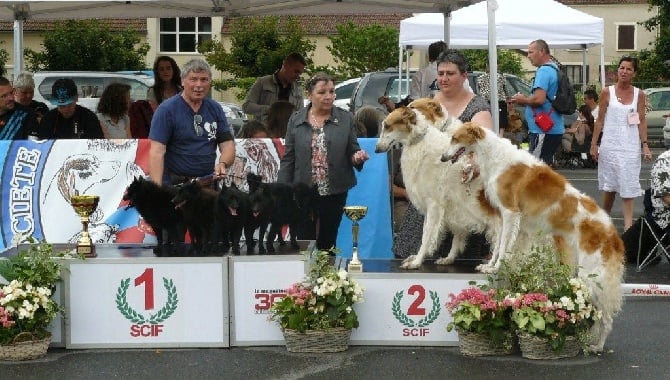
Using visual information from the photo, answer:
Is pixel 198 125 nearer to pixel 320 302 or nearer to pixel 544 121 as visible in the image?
pixel 320 302

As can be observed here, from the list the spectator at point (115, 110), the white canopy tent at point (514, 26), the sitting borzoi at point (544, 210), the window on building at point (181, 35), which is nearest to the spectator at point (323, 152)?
the sitting borzoi at point (544, 210)

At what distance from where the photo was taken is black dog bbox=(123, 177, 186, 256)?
7406 millimetres

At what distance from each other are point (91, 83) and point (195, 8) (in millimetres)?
12995

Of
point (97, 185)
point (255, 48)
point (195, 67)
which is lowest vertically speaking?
point (97, 185)

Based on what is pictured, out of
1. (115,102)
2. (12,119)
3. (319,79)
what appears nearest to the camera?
(319,79)

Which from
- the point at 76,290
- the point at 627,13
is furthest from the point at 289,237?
the point at 627,13

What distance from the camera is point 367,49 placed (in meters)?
34.9

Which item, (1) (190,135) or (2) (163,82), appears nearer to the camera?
(1) (190,135)

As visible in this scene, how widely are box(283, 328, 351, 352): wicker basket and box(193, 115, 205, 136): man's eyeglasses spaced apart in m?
1.79

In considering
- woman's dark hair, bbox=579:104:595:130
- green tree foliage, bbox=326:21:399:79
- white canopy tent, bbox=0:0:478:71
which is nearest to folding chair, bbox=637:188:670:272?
white canopy tent, bbox=0:0:478:71

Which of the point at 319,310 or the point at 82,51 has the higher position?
the point at 82,51

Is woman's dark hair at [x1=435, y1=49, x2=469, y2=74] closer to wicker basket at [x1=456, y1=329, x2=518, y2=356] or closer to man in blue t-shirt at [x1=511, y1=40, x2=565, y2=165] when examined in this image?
wicker basket at [x1=456, y1=329, x2=518, y2=356]

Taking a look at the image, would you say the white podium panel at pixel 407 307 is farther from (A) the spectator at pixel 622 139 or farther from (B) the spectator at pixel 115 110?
(B) the spectator at pixel 115 110

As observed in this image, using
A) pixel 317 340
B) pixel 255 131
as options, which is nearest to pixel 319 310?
pixel 317 340
